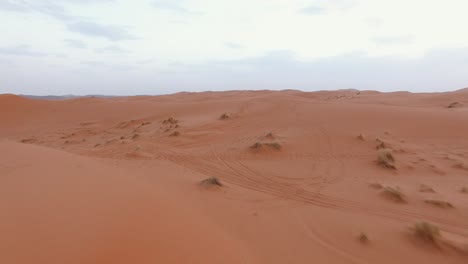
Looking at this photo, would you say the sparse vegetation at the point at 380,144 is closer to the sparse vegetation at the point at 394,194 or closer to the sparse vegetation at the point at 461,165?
the sparse vegetation at the point at 461,165

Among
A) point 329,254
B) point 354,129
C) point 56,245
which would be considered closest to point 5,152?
point 56,245

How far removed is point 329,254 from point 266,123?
7.89 metres

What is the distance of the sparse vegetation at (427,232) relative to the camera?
137 inches

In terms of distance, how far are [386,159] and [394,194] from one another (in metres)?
1.99

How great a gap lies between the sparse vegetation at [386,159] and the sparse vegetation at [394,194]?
1.60 metres

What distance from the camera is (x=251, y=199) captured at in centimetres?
460

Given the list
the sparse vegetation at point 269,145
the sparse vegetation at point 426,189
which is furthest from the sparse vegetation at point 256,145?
the sparse vegetation at point 426,189

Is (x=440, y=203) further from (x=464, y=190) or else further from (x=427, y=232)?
(x=427, y=232)

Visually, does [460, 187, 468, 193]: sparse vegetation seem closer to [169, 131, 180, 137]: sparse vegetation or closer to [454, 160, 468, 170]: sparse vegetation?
[454, 160, 468, 170]: sparse vegetation

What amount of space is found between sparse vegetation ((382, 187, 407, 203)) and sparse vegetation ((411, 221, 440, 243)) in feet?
3.74

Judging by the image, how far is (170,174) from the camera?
5.76 meters

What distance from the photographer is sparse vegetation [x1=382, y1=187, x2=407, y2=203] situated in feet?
15.4

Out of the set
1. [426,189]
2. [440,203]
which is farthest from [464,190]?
[440,203]

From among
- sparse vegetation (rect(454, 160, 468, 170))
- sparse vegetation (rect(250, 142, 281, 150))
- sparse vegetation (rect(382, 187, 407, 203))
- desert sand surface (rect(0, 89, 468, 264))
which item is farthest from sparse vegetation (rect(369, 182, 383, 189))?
sparse vegetation (rect(250, 142, 281, 150))
